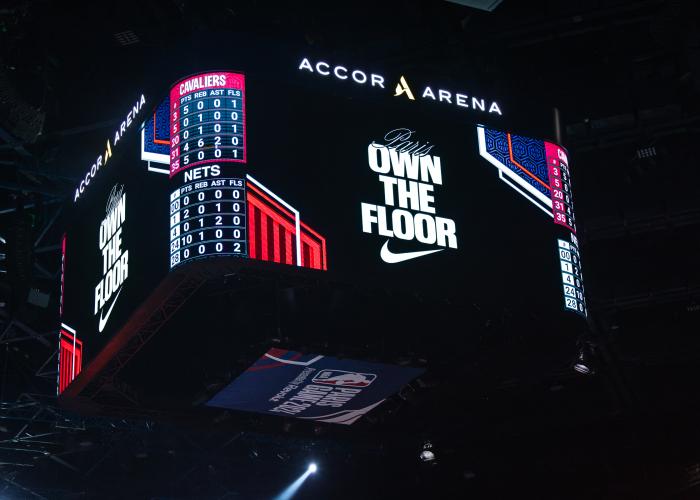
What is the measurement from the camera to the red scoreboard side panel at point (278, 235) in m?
8.53

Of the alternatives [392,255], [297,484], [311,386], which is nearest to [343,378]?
[311,386]

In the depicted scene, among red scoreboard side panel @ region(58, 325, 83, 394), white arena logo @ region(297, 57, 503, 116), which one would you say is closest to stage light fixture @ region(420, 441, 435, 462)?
red scoreboard side panel @ region(58, 325, 83, 394)

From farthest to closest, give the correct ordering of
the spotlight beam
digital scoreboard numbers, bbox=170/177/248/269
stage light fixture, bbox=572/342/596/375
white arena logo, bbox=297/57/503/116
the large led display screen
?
the spotlight beam → stage light fixture, bbox=572/342/596/375 → white arena logo, bbox=297/57/503/116 → the large led display screen → digital scoreboard numbers, bbox=170/177/248/269

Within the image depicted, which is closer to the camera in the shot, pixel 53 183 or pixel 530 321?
pixel 530 321

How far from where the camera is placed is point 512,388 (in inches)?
626

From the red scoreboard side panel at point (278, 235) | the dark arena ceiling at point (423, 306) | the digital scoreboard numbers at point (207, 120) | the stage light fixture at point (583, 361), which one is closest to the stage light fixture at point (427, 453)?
the dark arena ceiling at point (423, 306)

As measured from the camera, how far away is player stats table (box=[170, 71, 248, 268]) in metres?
8.48

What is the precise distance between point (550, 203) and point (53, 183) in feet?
21.6

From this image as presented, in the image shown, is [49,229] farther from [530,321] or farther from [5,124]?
[530,321]

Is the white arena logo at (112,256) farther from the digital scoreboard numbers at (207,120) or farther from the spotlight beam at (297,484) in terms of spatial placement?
the spotlight beam at (297,484)

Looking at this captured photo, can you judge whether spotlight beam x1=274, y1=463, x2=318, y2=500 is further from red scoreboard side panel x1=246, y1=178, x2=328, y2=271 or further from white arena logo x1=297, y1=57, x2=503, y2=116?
red scoreboard side panel x1=246, y1=178, x2=328, y2=271

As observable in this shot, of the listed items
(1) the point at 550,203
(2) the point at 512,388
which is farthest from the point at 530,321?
(2) the point at 512,388

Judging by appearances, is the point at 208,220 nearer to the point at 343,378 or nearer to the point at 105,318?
the point at 105,318

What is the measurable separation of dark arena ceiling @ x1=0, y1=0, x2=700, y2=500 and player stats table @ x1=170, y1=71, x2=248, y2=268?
11.9 inches
